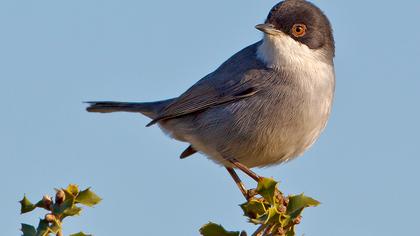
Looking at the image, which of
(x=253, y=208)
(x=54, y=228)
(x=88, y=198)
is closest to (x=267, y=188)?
(x=253, y=208)

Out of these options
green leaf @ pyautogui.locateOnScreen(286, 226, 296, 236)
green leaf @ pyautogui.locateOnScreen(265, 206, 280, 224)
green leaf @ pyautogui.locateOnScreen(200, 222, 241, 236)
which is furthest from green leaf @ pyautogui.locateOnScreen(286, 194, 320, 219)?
green leaf @ pyautogui.locateOnScreen(200, 222, 241, 236)

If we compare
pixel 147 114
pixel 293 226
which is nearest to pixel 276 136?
pixel 147 114

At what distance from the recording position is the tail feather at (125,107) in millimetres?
8453

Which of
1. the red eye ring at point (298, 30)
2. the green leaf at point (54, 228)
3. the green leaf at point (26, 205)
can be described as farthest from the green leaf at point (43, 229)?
the red eye ring at point (298, 30)

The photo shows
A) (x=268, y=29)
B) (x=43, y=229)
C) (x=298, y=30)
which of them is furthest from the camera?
(x=298, y=30)

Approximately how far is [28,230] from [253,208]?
1.22m

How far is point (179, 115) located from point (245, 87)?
3.07 feet

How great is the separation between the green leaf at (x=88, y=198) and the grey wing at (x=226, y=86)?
3786 mm

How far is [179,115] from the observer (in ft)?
25.0

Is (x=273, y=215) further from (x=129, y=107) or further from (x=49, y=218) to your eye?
(x=129, y=107)

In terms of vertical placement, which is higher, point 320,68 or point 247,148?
point 320,68

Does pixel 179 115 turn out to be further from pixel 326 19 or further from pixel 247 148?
pixel 326 19

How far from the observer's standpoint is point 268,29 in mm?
6730

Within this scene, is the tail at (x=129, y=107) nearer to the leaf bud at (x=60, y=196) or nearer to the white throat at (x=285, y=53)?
the white throat at (x=285, y=53)
